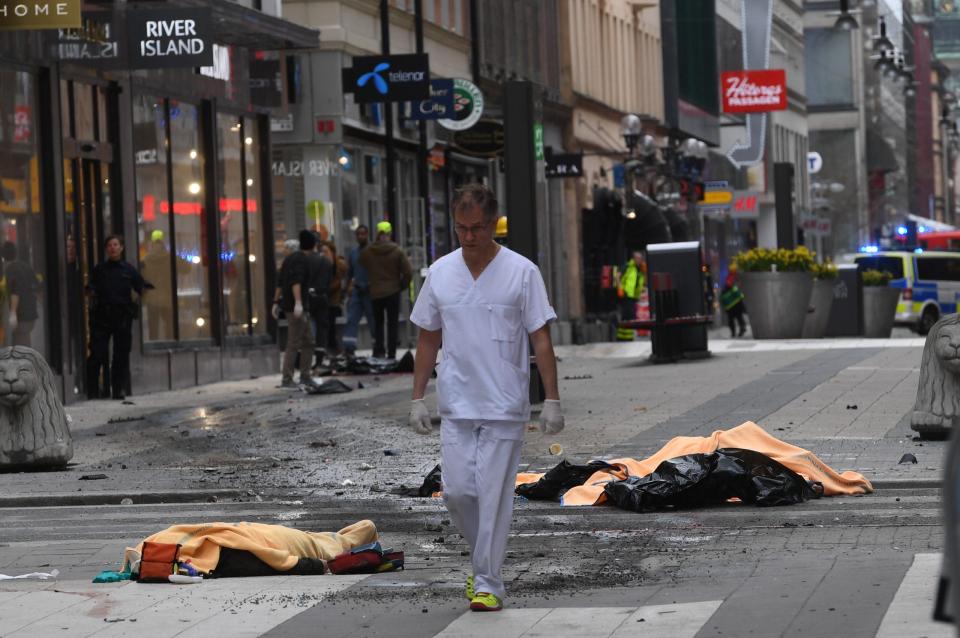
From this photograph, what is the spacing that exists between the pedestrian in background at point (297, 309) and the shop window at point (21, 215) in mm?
2873

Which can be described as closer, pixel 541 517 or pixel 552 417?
pixel 552 417

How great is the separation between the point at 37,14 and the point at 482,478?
1294 centimetres

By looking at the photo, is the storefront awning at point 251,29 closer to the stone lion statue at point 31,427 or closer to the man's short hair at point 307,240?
the man's short hair at point 307,240

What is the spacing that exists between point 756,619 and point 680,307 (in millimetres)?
20778

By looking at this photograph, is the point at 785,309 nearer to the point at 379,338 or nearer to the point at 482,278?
the point at 379,338

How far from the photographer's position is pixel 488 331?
8359 mm

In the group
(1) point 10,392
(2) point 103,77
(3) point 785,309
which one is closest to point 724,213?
(3) point 785,309

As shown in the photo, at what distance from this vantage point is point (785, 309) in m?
34.5

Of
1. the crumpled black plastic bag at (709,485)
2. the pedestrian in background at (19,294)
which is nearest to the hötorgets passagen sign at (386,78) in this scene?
the pedestrian in background at (19,294)

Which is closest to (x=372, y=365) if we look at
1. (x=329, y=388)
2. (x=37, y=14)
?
(x=329, y=388)

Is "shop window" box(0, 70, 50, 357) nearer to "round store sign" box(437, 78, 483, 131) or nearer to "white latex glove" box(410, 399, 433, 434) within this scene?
"white latex glove" box(410, 399, 433, 434)

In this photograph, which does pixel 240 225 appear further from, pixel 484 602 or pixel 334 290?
pixel 484 602

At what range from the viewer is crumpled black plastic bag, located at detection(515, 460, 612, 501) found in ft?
40.6

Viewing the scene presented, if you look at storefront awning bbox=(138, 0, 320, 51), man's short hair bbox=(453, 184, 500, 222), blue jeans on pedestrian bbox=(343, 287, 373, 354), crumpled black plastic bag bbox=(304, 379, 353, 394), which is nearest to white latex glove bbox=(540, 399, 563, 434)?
man's short hair bbox=(453, 184, 500, 222)
